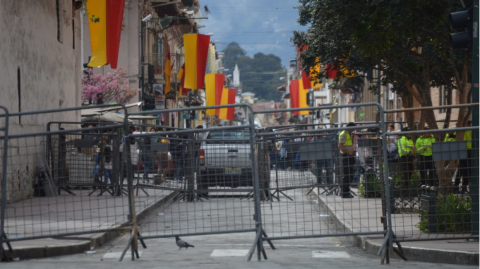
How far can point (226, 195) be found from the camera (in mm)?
9602

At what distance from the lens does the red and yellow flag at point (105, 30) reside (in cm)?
2027

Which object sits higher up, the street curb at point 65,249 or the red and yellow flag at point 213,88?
the red and yellow flag at point 213,88

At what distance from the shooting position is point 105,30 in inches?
798

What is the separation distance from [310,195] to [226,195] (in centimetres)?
203

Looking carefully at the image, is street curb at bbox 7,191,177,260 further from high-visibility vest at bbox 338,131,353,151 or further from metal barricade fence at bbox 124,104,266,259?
high-visibility vest at bbox 338,131,353,151

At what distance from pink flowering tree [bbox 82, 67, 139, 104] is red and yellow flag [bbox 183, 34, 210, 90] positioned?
180 inches

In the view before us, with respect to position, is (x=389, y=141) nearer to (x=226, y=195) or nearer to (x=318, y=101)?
(x=226, y=195)

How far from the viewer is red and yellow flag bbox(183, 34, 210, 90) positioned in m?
33.4

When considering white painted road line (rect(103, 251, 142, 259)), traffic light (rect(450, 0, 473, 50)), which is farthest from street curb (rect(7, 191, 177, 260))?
traffic light (rect(450, 0, 473, 50))

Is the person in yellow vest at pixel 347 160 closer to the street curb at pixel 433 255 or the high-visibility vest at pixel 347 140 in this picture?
the high-visibility vest at pixel 347 140

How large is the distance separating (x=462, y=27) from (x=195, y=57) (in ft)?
80.4

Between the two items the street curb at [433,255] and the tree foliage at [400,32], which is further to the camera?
the tree foliage at [400,32]

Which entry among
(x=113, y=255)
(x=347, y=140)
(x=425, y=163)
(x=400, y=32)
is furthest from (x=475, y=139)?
(x=400, y=32)

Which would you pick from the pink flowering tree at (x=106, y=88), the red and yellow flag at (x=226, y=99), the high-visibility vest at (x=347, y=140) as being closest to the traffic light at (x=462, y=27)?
the high-visibility vest at (x=347, y=140)
